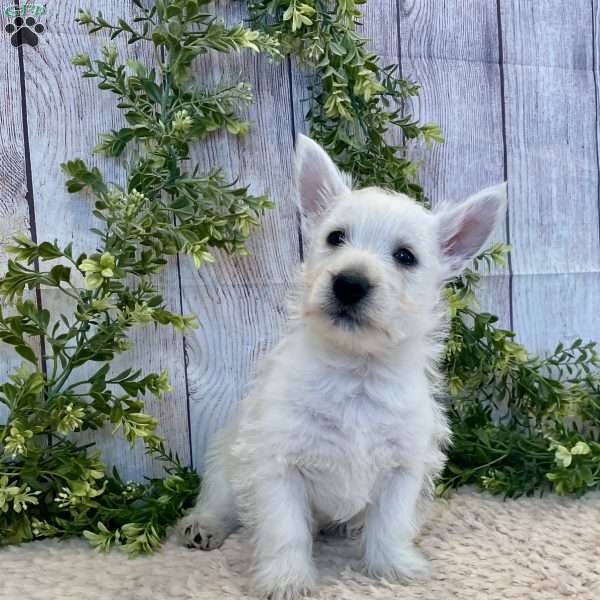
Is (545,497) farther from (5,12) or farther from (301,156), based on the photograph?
(5,12)

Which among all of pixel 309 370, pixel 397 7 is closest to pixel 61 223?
pixel 309 370

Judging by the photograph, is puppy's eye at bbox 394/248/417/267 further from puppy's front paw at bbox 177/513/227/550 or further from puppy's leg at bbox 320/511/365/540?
puppy's front paw at bbox 177/513/227/550

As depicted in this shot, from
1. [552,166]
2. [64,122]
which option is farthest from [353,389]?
[552,166]

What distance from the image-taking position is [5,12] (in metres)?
1.90

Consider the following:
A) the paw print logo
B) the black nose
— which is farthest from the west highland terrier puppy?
the paw print logo

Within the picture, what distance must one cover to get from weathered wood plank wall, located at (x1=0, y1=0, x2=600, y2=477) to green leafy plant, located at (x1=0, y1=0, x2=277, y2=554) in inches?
3.6

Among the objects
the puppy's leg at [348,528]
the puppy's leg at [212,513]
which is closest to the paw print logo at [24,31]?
the puppy's leg at [212,513]

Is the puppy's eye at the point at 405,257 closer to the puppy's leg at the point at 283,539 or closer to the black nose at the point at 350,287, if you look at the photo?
the black nose at the point at 350,287

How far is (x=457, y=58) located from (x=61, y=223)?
1512 mm

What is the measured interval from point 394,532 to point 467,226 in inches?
32.9

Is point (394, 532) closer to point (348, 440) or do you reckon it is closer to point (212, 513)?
point (348, 440)

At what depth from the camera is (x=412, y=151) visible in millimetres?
2250

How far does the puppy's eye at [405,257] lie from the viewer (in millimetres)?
1584

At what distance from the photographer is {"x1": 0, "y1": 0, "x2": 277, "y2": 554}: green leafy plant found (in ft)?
5.81
